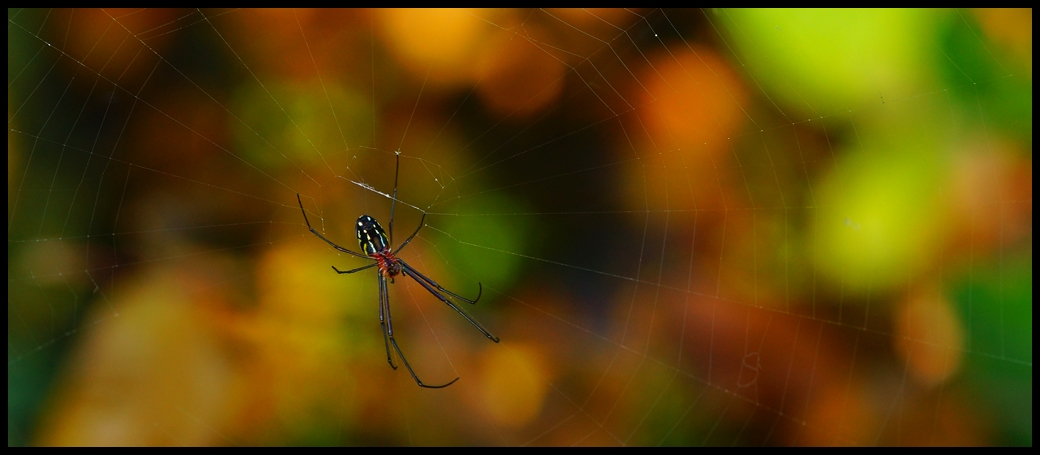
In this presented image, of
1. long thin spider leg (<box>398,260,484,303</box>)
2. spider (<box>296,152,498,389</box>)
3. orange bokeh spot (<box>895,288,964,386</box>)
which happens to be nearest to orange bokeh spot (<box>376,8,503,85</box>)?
spider (<box>296,152,498,389</box>)

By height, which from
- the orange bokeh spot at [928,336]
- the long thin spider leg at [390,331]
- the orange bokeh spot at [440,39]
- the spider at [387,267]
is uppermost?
the orange bokeh spot at [928,336]

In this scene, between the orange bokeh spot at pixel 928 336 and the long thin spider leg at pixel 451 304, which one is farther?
the long thin spider leg at pixel 451 304

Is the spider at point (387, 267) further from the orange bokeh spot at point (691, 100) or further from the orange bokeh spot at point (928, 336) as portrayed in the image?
the orange bokeh spot at point (928, 336)

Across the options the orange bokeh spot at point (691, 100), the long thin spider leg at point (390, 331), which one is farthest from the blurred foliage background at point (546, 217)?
the long thin spider leg at point (390, 331)

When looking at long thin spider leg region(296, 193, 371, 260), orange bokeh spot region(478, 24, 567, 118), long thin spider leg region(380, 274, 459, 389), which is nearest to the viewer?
orange bokeh spot region(478, 24, 567, 118)

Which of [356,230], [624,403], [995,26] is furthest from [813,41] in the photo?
[356,230]

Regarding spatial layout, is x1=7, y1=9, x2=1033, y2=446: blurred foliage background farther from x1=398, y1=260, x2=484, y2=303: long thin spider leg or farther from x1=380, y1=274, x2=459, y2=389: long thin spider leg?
x1=380, y1=274, x2=459, y2=389: long thin spider leg
